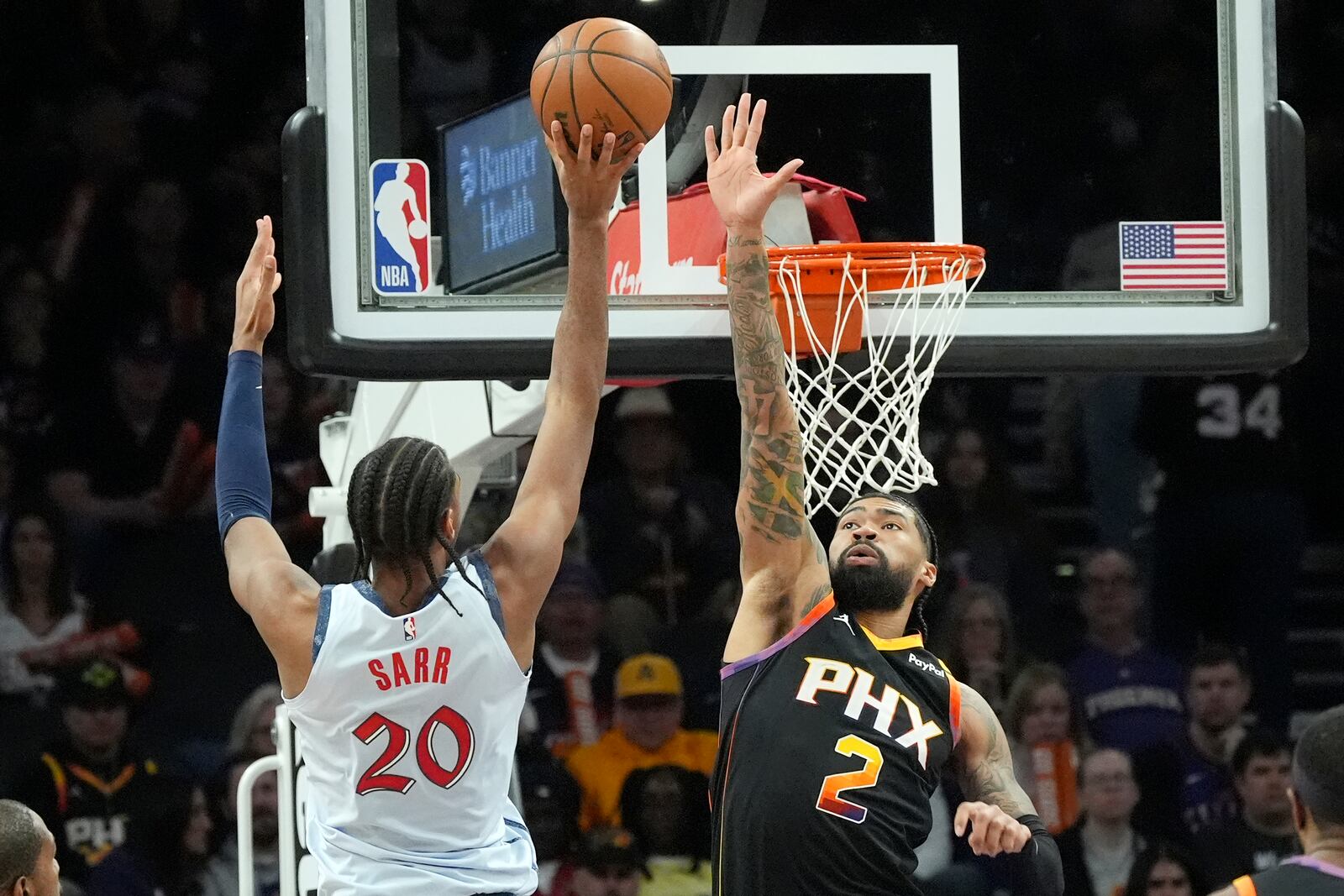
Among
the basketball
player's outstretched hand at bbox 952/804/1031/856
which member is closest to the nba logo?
the basketball

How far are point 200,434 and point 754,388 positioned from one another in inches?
185

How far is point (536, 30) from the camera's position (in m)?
5.42

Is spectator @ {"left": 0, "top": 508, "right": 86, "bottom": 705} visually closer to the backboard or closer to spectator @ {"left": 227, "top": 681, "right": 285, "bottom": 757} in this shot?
spectator @ {"left": 227, "top": 681, "right": 285, "bottom": 757}

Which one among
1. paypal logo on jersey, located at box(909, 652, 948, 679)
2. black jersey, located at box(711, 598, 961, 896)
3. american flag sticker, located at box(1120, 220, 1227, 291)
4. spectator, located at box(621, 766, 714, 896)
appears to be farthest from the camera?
spectator, located at box(621, 766, 714, 896)

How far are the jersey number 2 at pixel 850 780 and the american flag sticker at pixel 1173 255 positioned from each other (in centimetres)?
134

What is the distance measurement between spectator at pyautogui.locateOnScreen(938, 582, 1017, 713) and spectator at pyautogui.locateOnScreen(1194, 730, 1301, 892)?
1.03 meters

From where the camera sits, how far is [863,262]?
3.86 metres

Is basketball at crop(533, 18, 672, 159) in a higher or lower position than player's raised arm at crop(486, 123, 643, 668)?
higher

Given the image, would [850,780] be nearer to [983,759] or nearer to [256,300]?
[983,759]

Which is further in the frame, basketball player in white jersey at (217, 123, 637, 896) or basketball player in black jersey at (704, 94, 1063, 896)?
basketball player in black jersey at (704, 94, 1063, 896)

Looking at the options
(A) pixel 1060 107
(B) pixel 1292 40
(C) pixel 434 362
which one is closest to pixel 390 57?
(C) pixel 434 362

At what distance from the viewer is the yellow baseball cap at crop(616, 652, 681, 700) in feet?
24.3

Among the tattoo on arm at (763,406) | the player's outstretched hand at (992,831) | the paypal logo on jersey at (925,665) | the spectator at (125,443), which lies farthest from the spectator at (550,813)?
the player's outstretched hand at (992,831)

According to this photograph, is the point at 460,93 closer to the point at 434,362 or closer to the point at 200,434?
the point at 434,362
